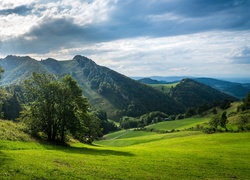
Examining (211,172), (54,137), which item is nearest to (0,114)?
(54,137)

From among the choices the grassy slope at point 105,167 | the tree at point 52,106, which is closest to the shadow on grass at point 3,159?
the grassy slope at point 105,167

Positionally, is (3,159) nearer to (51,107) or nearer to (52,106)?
(51,107)

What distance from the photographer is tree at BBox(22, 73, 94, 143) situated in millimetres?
52688

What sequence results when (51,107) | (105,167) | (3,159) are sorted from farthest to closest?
(51,107)
(105,167)
(3,159)

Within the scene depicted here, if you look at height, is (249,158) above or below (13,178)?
below

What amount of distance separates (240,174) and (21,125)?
44.6 metres

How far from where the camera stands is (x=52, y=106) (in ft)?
175

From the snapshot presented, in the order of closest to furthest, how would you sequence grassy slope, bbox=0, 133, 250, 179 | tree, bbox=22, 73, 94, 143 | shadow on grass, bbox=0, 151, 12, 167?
grassy slope, bbox=0, 133, 250, 179, shadow on grass, bbox=0, 151, 12, 167, tree, bbox=22, 73, 94, 143

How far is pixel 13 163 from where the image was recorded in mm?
26766

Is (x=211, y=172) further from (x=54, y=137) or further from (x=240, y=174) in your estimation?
(x=54, y=137)

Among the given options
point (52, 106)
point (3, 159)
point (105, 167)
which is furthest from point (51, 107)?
point (105, 167)

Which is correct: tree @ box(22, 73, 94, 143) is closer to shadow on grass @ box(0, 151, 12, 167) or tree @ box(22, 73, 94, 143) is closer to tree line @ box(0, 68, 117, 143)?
tree line @ box(0, 68, 117, 143)

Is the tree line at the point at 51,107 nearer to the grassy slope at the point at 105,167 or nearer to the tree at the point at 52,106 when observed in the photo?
the tree at the point at 52,106

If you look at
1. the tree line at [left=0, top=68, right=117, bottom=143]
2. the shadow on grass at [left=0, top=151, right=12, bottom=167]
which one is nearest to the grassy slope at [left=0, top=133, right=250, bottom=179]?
the shadow on grass at [left=0, top=151, right=12, bottom=167]
